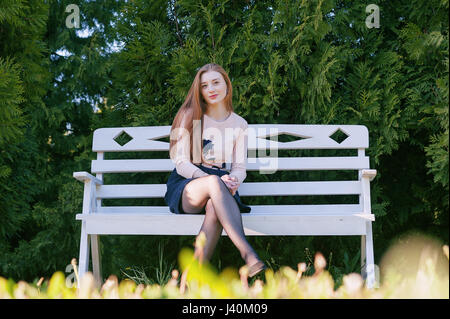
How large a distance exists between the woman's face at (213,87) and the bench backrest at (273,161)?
1.17 ft

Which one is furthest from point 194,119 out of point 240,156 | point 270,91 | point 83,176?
point 83,176

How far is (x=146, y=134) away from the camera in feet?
10.4

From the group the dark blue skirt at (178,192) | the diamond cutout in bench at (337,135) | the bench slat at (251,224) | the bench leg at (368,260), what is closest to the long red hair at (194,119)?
the dark blue skirt at (178,192)

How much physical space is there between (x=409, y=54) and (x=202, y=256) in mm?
1994

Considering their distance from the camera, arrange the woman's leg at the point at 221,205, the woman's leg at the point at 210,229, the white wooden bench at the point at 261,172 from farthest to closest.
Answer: the white wooden bench at the point at 261,172
the woman's leg at the point at 210,229
the woman's leg at the point at 221,205

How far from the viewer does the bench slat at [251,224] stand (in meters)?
2.39

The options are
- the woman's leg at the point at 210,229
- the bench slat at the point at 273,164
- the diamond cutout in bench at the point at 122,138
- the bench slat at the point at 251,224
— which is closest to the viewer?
the woman's leg at the point at 210,229

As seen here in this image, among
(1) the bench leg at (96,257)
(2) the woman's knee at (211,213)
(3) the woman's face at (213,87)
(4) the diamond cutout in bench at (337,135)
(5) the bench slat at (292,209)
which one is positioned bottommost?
(1) the bench leg at (96,257)

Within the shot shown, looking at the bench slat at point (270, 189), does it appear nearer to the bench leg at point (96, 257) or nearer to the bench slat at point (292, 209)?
the bench slat at point (292, 209)

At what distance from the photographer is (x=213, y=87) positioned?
2.79m

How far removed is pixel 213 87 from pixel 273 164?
65cm

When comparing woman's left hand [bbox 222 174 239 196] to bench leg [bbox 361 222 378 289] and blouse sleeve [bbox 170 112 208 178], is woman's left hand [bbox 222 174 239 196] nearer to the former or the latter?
blouse sleeve [bbox 170 112 208 178]

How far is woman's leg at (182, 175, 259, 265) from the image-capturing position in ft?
6.85
